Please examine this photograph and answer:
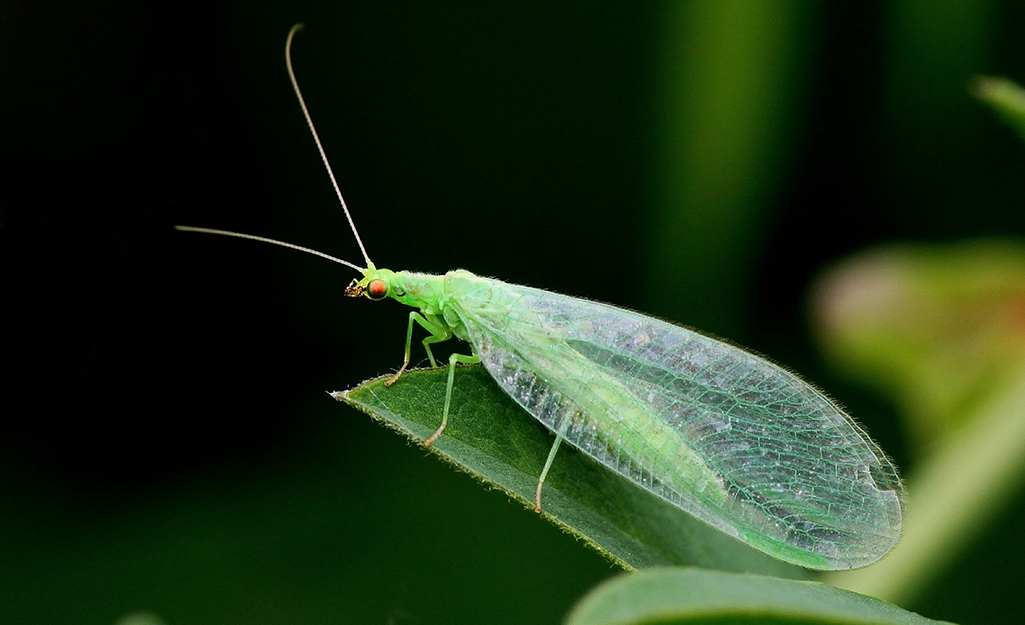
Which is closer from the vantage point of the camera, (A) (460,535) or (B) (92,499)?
(B) (92,499)

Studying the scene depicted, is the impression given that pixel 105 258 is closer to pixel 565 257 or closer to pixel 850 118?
pixel 565 257

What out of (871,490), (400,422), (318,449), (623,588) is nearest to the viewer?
(623,588)

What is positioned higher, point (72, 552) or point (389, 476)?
point (389, 476)

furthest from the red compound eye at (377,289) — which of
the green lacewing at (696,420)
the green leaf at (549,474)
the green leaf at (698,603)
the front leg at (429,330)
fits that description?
the green leaf at (698,603)

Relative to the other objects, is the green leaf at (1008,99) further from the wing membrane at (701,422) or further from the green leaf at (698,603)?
the green leaf at (698,603)

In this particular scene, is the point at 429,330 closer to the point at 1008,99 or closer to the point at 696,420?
the point at 696,420

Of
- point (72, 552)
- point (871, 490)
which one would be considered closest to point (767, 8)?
point (871, 490)

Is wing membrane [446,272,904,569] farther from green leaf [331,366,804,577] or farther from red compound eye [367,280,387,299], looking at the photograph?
red compound eye [367,280,387,299]

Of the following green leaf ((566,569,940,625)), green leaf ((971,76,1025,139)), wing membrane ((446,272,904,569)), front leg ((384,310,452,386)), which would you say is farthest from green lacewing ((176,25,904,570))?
green leaf ((566,569,940,625))
